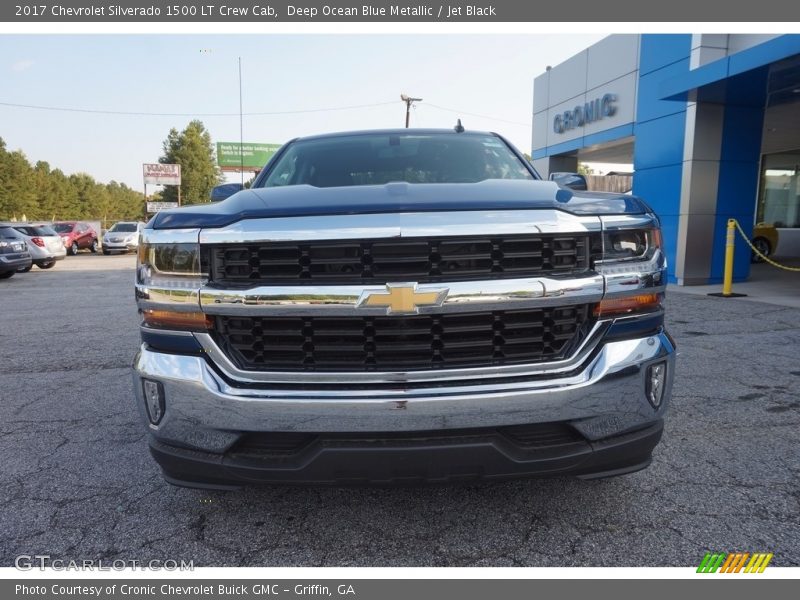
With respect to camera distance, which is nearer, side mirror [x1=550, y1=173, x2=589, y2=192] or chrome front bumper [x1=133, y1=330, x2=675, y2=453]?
chrome front bumper [x1=133, y1=330, x2=675, y2=453]

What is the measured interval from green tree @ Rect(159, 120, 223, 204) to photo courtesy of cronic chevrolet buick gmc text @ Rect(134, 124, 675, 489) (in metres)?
65.9

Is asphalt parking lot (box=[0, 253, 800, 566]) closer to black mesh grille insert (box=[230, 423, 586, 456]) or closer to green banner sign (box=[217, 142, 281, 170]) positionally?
black mesh grille insert (box=[230, 423, 586, 456])

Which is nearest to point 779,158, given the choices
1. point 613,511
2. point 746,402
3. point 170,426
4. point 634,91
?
point 634,91

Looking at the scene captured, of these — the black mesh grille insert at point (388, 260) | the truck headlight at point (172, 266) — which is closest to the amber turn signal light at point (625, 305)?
the black mesh grille insert at point (388, 260)

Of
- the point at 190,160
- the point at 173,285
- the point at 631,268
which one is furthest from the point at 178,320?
the point at 190,160

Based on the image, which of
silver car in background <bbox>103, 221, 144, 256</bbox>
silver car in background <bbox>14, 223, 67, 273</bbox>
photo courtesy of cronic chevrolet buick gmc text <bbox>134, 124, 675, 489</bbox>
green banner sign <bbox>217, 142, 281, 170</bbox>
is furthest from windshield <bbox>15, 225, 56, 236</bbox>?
green banner sign <bbox>217, 142, 281, 170</bbox>

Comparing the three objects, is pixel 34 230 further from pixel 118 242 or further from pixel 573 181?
pixel 573 181

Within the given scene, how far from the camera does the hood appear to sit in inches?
74.8

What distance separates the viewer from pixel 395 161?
3307mm

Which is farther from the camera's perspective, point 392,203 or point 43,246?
point 43,246

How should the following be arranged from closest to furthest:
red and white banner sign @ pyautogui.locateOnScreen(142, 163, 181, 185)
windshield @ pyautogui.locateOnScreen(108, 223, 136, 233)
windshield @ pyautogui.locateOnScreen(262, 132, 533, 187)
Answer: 1. windshield @ pyautogui.locateOnScreen(262, 132, 533, 187)
2. windshield @ pyautogui.locateOnScreen(108, 223, 136, 233)
3. red and white banner sign @ pyautogui.locateOnScreen(142, 163, 181, 185)

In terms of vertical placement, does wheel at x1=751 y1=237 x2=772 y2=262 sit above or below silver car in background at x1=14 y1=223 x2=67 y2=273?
above

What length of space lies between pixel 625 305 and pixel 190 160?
6820 centimetres

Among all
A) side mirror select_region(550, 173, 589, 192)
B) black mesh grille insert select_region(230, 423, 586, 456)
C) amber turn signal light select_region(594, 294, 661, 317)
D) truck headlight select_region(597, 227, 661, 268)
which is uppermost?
side mirror select_region(550, 173, 589, 192)
